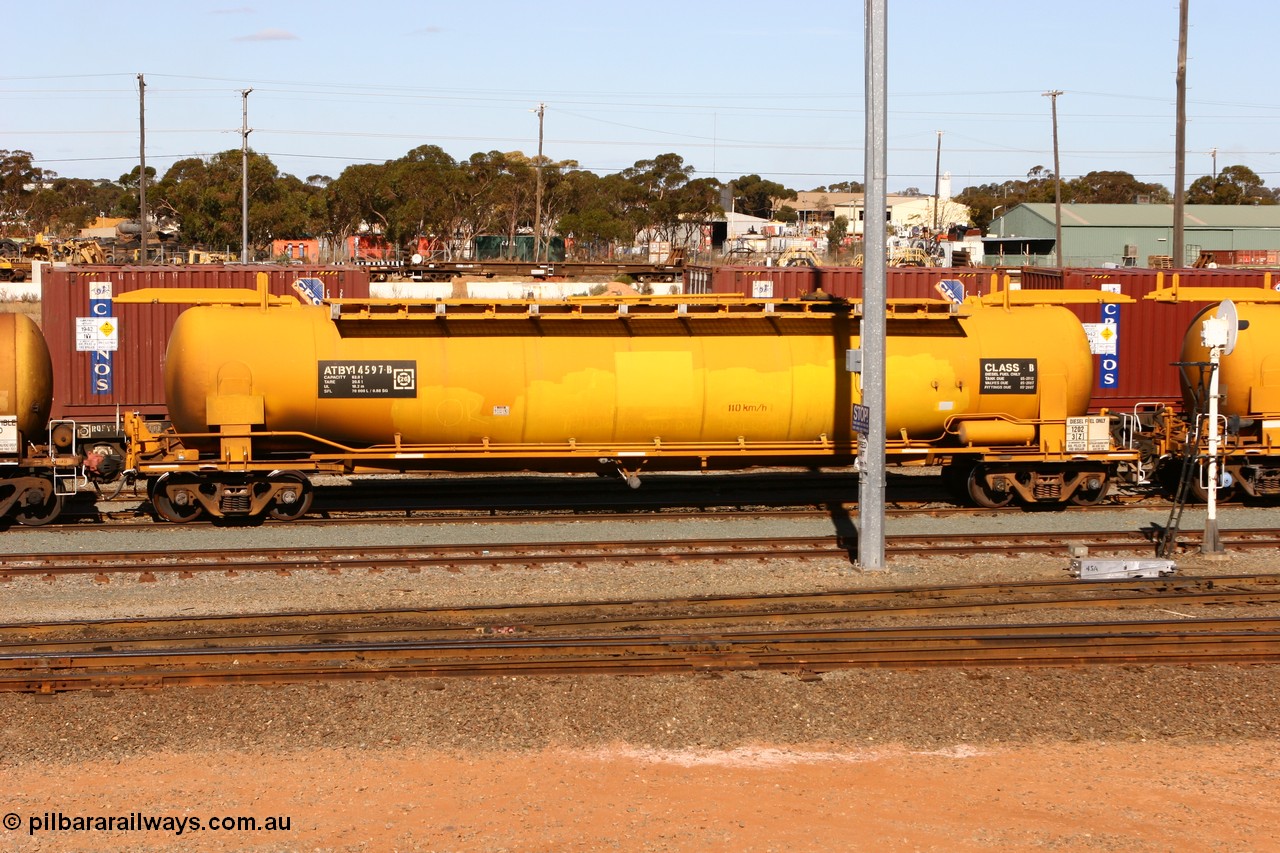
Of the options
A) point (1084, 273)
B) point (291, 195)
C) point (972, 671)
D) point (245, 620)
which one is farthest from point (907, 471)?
point (291, 195)

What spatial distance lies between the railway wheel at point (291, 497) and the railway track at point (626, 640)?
5002 millimetres

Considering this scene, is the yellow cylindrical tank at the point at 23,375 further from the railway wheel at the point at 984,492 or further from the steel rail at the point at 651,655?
the railway wheel at the point at 984,492

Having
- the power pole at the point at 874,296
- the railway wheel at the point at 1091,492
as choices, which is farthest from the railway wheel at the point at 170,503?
the railway wheel at the point at 1091,492

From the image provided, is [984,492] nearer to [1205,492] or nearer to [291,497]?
[1205,492]

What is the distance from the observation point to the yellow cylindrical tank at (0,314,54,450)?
16484mm

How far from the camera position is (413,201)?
67.9 meters

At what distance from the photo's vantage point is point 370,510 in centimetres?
1859

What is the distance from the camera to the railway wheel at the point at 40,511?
17016mm

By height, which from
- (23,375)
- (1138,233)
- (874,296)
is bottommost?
(23,375)

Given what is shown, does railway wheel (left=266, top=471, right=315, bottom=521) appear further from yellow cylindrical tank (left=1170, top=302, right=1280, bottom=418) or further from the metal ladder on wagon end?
yellow cylindrical tank (left=1170, top=302, right=1280, bottom=418)

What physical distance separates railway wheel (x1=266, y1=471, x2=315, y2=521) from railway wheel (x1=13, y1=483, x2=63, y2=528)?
116 inches

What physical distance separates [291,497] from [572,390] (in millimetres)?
4295

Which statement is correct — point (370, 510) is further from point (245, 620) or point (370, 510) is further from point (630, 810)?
point (630, 810)

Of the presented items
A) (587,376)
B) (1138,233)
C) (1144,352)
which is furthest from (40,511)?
(1138,233)
